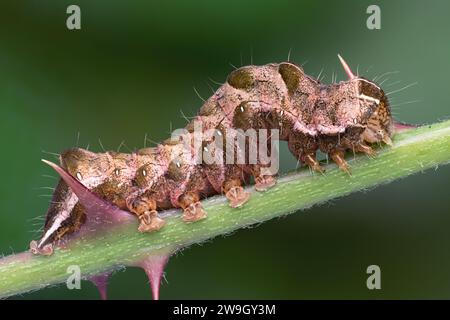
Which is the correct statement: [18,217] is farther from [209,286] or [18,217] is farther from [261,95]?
[261,95]

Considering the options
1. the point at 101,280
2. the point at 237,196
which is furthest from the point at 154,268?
the point at 237,196

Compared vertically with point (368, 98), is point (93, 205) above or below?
below

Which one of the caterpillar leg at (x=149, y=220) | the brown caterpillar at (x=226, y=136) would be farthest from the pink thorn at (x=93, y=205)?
the brown caterpillar at (x=226, y=136)

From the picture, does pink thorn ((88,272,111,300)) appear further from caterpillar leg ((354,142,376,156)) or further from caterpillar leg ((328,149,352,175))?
caterpillar leg ((354,142,376,156))

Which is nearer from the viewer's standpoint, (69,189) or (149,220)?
(149,220)

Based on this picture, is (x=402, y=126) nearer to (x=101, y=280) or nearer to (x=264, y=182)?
(x=264, y=182)
